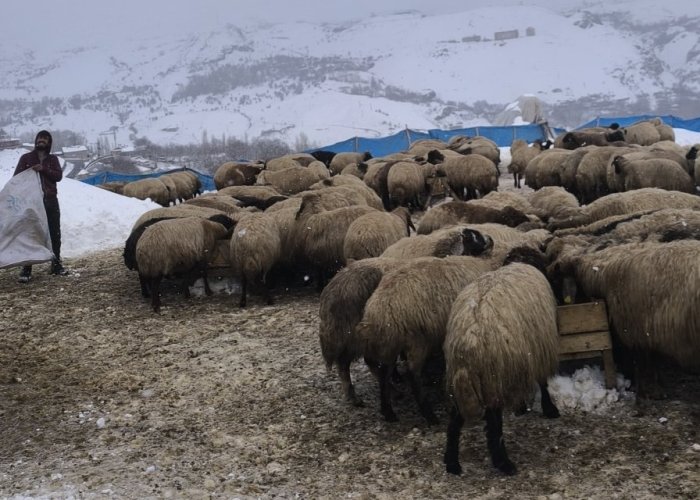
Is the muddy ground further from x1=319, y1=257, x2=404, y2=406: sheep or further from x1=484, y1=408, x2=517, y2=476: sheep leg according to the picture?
x1=319, y1=257, x2=404, y2=406: sheep

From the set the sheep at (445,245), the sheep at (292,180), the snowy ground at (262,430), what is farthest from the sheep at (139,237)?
the sheep at (292,180)

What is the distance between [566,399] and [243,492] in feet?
8.40

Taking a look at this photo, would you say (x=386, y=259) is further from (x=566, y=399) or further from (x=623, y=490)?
(x=623, y=490)

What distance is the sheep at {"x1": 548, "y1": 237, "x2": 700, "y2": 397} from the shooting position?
467 centimetres

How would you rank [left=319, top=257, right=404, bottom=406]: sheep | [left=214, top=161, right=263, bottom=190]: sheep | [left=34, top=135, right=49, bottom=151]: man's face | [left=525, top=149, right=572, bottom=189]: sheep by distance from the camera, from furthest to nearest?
[left=214, top=161, right=263, bottom=190]: sheep, [left=525, top=149, right=572, bottom=189]: sheep, [left=34, top=135, right=49, bottom=151]: man's face, [left=319, top=257, right=404, bottom=406]: sheep

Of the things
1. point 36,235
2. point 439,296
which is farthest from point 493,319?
point 36,235

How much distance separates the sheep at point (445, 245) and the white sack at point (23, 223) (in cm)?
618

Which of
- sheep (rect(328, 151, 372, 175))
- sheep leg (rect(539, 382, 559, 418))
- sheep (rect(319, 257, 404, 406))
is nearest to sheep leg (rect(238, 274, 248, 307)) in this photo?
sheep (rect(319, 257, 404, 406))

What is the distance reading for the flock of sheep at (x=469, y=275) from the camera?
446cm

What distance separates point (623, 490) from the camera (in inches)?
160

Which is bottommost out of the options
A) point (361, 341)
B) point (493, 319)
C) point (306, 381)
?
point (306, 381)

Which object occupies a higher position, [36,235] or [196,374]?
[36,235]

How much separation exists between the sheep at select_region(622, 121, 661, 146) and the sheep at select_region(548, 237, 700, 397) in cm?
1612

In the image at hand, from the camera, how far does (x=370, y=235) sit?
320 inches
